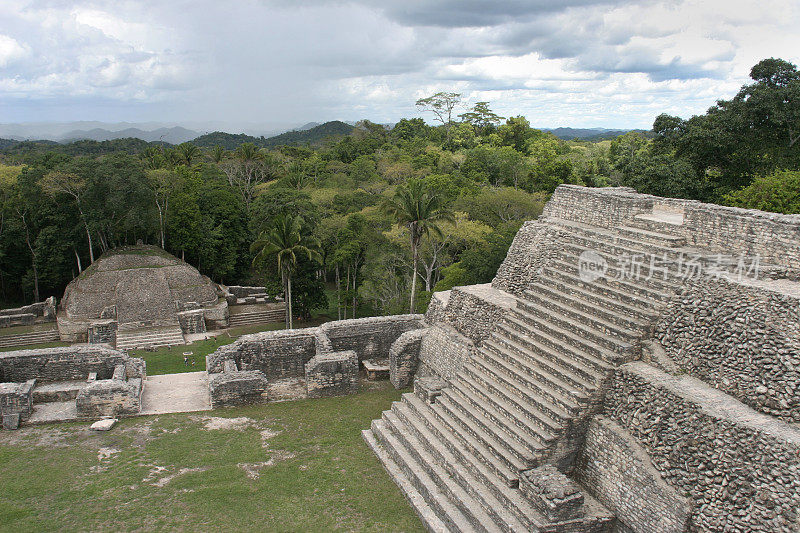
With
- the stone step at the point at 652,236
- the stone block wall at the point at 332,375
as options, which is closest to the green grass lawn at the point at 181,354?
the stone block wall at the point at 332,375

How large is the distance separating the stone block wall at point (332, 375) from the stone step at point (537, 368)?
410cm

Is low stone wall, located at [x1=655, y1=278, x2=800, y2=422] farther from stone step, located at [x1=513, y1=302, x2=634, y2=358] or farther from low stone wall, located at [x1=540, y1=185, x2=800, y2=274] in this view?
low stone wall, located at [x1=540, y1=185, x2=800, y2=274]

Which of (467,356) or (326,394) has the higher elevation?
(467,356)

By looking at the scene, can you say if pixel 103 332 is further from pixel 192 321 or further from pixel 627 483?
pixel 627 483

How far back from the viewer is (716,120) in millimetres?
19859

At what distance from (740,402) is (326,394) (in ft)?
31.0

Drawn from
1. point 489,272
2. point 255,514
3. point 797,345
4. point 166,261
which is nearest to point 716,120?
point 489,272

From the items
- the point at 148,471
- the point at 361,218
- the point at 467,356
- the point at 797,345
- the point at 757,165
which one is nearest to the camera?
the point at 797,345

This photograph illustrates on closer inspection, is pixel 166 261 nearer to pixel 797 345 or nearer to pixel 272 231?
pixel 272 231

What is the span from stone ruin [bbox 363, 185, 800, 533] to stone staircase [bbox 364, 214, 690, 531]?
0.11 feet

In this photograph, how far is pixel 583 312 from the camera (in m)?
10.2

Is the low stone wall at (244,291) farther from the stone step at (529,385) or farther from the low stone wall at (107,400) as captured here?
the stone step at (529,385)

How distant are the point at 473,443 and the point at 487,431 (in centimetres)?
34

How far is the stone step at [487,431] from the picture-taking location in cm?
893
